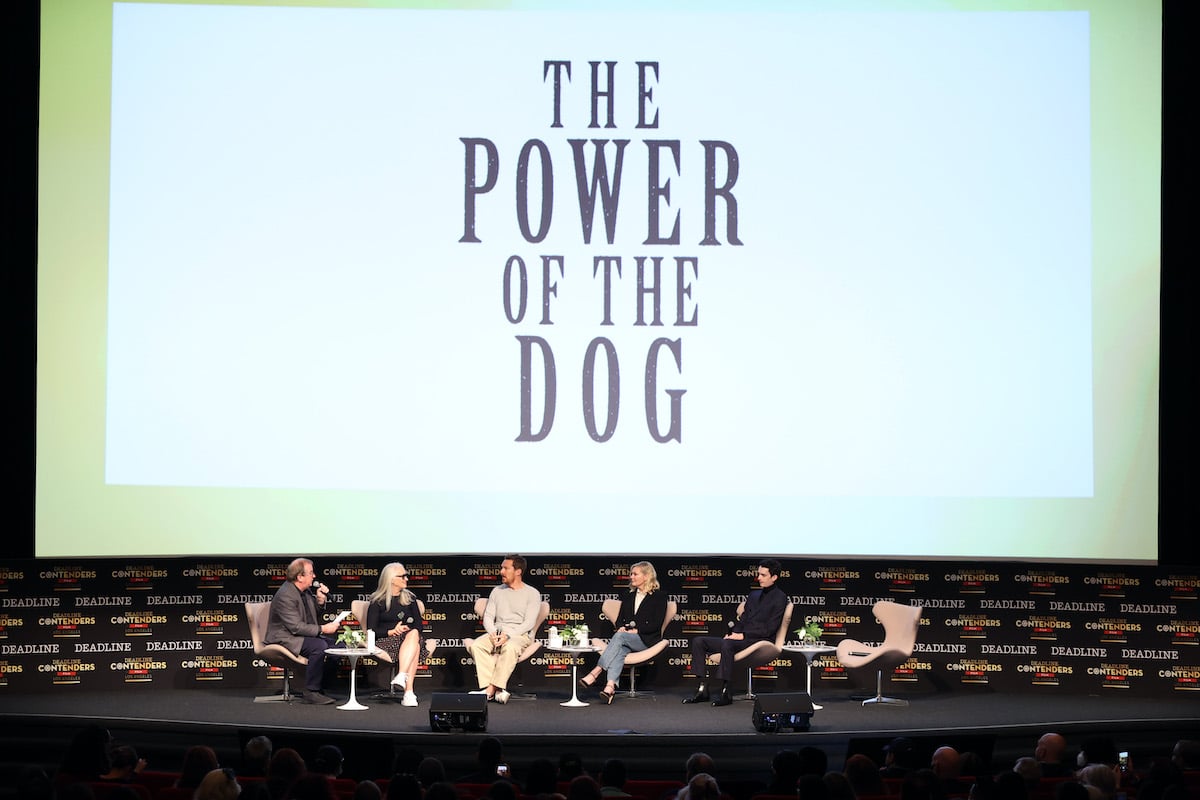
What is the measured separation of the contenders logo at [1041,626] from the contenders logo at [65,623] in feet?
21.5

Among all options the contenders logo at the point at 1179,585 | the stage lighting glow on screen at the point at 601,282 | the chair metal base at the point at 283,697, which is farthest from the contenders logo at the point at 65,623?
the contenders logo at the point at 1179,585

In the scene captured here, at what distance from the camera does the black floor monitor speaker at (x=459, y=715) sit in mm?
7957

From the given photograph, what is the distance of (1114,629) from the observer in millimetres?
9891

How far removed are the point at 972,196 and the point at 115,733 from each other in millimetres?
6232

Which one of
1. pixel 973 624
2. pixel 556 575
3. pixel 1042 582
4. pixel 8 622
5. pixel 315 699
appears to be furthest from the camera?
pixel 556 575

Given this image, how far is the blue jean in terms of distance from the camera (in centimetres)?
948

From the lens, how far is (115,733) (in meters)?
8.19

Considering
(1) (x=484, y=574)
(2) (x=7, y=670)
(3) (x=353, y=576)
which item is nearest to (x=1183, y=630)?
(1) (x=484, y=574)

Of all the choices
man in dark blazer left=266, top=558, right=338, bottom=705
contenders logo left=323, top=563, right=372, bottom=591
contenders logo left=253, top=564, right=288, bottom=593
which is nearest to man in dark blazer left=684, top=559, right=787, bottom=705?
contenders logo left=323, top=563, right=372, bottom=591

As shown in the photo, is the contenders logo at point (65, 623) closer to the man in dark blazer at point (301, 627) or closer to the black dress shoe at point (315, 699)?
the man in dark blazer at point (301, 627)

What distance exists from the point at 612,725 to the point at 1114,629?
3.88 meters

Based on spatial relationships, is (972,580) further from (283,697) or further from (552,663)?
(283,697)

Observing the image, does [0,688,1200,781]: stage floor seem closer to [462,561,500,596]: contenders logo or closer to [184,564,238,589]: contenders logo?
[184,564,238,589]: contenders logo

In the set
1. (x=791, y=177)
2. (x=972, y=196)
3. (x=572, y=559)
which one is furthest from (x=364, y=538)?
(x=972, y=196)
